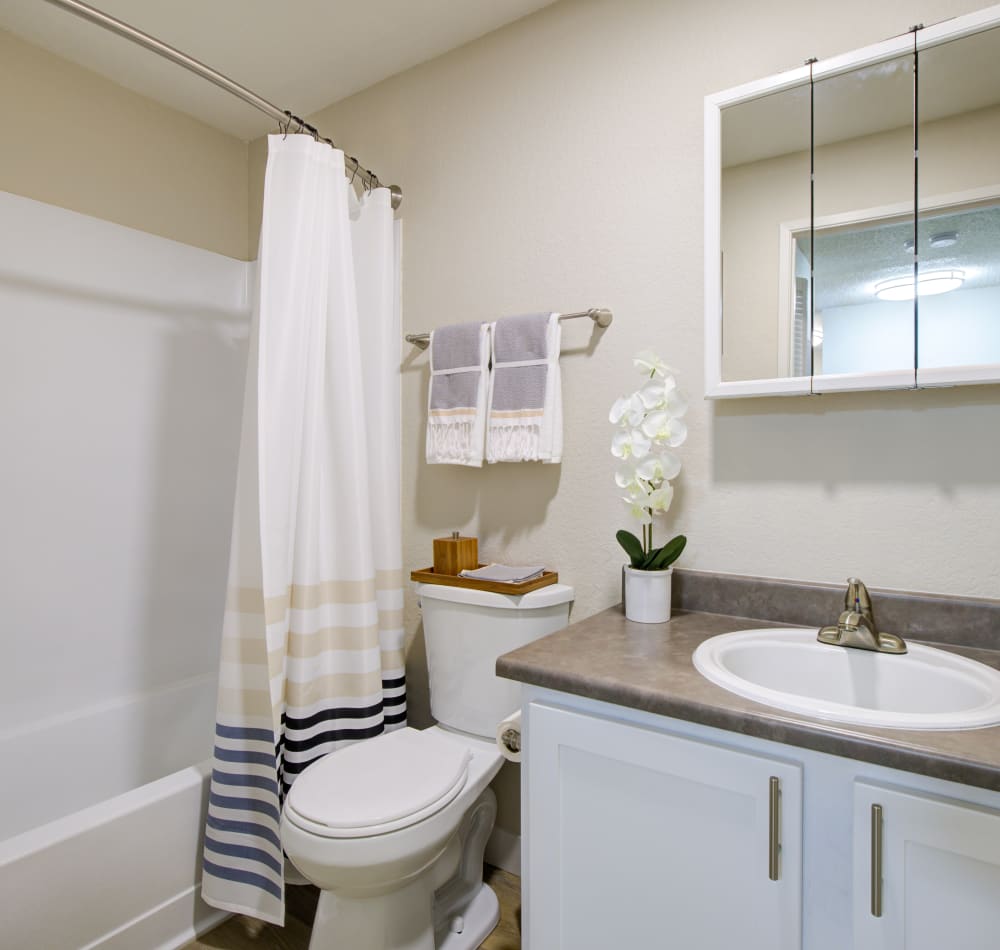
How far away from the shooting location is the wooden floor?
5.20ft

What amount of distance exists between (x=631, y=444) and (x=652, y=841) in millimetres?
785

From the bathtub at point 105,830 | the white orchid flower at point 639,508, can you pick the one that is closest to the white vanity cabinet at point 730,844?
the white orchid flower at point 639,508

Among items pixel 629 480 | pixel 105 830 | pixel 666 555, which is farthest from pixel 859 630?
pixel 105 830

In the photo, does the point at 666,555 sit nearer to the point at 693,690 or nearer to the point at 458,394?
the point at 693,690

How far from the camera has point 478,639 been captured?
5.46 ft

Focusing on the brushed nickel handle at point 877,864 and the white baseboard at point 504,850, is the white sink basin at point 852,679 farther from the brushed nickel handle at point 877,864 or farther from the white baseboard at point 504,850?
the white baseboard at point 504,850

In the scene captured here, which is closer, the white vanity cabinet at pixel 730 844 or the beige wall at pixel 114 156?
the white vanity cabinet at pixel 730 844

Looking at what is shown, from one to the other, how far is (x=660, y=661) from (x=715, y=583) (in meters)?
0.41

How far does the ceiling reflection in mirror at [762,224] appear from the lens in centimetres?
137

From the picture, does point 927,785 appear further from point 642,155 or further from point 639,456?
point 642,155

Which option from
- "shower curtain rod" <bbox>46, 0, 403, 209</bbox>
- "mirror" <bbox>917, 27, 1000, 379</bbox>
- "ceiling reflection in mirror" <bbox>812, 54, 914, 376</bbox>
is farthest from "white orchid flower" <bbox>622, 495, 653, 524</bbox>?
"shower curtain rod" <bbox>46, 0, 403, 209</bbox>

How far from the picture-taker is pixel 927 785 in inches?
32.1

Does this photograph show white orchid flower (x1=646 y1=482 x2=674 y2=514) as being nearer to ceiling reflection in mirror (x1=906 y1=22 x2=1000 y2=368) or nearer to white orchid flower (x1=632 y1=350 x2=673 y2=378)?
white orchid flower (x1=632 y1=350 x2=673 y2=378)

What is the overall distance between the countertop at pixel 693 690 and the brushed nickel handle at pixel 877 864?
0.24 ft
